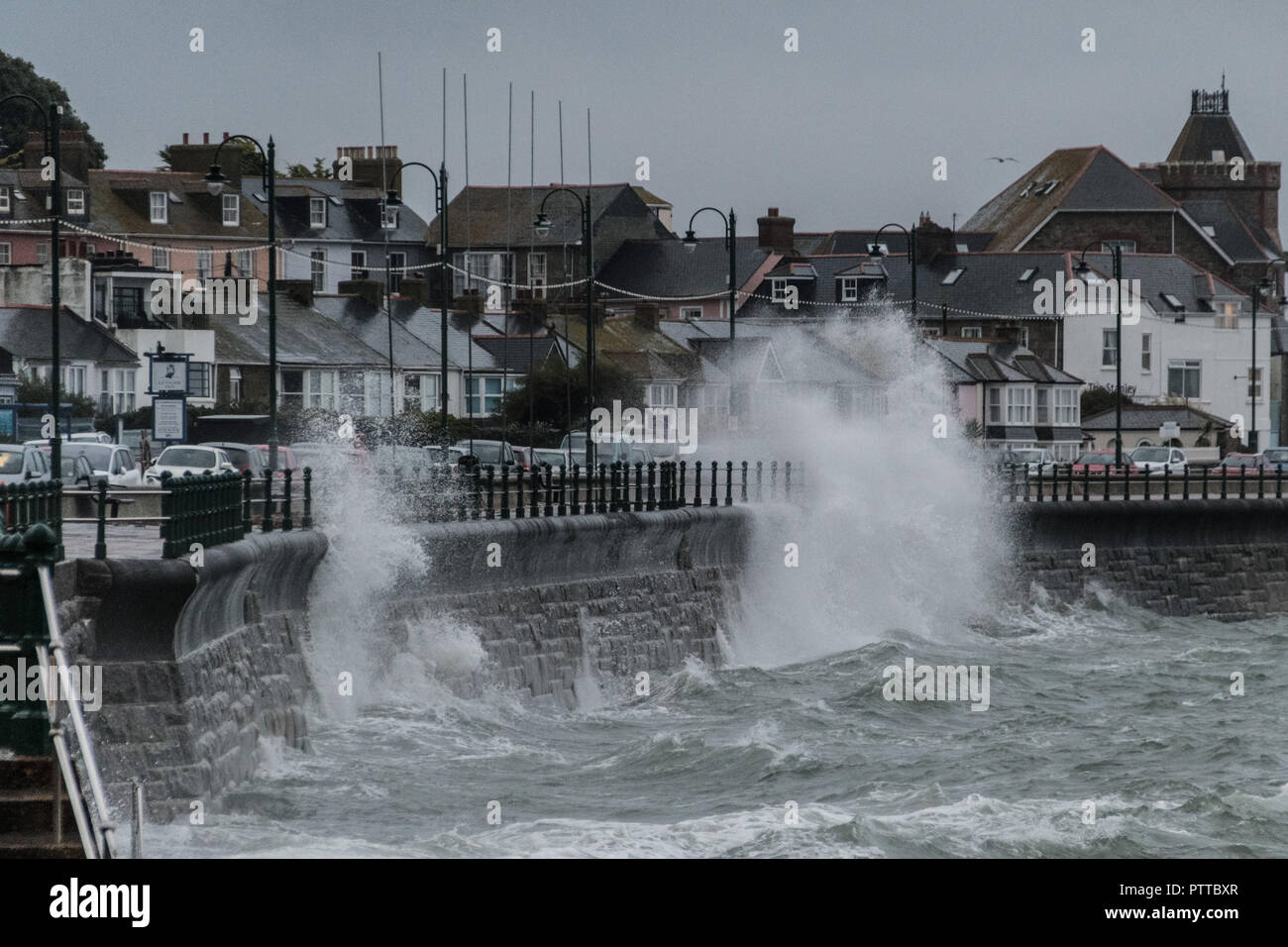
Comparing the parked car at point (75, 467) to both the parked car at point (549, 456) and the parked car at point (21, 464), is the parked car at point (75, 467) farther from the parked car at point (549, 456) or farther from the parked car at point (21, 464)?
the parked car at point (549, 456)

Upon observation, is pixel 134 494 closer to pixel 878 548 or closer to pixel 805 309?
pixel 878 548

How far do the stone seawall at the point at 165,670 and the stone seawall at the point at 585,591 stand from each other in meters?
5.28

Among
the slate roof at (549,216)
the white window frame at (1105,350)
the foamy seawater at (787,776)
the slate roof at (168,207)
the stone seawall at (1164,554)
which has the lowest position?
the foamy seawater at (787,776)

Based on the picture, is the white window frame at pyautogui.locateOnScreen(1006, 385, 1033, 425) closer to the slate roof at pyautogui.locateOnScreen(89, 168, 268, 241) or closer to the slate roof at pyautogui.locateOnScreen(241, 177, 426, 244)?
the slate roof at pyautogui.locateOnScreen(241, 177, 426, 244)

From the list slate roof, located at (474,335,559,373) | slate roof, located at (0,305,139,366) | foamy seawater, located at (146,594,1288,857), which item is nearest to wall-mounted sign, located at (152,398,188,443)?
foamy seawater, located at (146,594,1288,857)

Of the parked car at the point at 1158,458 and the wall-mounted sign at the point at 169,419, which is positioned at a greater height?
the wall-mounted sign at the point at 169,419

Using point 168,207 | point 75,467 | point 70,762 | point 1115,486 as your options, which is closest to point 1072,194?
point 168,207

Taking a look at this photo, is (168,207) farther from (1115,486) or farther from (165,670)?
(165,670)

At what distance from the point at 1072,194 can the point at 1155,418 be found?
24526 millimetres

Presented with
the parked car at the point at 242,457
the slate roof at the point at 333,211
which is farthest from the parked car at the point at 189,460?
the slate roof at the point at 333,211

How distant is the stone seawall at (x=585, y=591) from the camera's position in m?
24.4

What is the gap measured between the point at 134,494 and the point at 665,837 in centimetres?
457

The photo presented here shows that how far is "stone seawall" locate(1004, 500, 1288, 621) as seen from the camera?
40.2 meters
